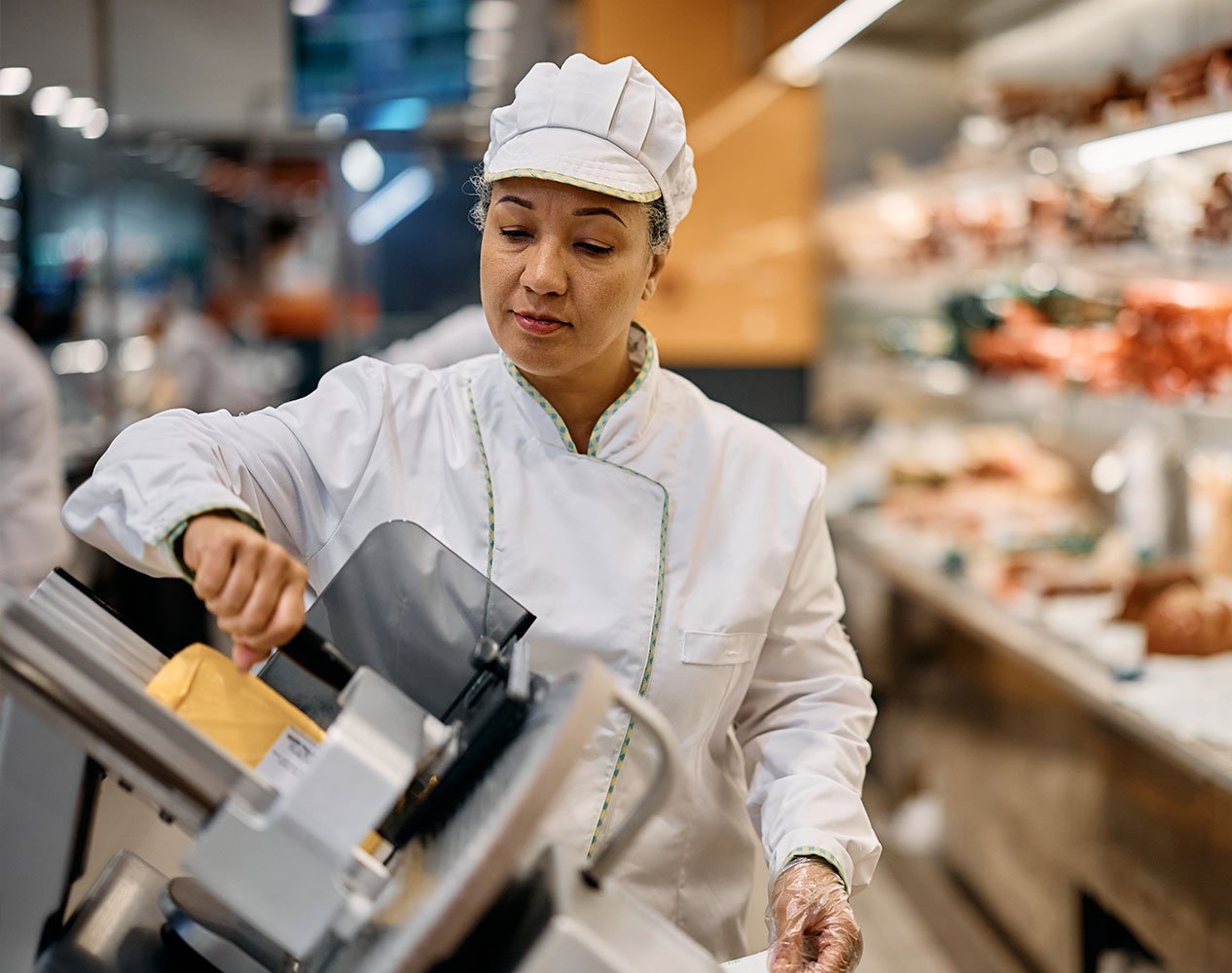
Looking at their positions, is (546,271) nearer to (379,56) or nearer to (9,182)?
(9,182)

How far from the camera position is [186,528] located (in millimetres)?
994

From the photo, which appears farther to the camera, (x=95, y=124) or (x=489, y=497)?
(x=95, y=124)

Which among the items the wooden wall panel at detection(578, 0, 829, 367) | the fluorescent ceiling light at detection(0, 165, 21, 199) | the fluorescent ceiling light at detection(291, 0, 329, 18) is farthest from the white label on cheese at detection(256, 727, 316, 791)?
the fluorescent ceiling light at detection(291, 0, 329, 18)

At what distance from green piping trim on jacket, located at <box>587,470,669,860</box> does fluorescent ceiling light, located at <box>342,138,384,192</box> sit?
4.56 meters

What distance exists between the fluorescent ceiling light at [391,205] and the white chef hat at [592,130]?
4.63 m

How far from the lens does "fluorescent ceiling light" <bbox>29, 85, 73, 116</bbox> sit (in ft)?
15.9

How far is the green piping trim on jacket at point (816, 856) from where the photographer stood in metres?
1.29

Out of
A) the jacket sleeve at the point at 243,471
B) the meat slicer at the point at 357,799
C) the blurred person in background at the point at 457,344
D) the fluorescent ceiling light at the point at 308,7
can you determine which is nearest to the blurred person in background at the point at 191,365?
the fluorescent ceiling light at the point at 308,7

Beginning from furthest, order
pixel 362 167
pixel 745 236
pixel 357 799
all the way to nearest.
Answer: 1. pixel 362 167
2. pixel 745 236
3. pixel 357 799

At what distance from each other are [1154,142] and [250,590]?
2.78 metres


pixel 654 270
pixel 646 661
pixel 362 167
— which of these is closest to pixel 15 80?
pixel 362 167

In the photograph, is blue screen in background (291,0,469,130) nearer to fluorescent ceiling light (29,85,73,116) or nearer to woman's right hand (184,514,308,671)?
fluorescent ceiling light (29,85,73,116)

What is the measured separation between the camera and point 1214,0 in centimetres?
327

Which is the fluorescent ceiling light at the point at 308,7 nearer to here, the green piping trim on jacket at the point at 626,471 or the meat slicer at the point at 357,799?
the green piping trim on jacket at the point at 626,471
